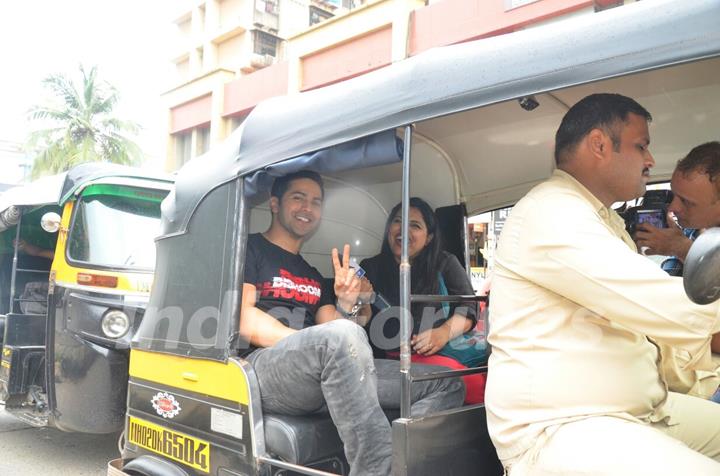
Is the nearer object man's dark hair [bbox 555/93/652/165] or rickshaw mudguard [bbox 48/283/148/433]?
man's dark hair [bbox 555/93/652/165]

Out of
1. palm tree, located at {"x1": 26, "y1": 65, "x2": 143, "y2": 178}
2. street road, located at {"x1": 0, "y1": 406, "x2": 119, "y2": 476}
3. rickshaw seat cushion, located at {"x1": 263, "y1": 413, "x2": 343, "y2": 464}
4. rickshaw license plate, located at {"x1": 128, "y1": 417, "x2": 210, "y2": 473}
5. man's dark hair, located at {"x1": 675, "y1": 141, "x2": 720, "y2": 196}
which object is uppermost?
palm tree, located at {"x1": 26, "y1": 65, "x2": 143, "y2": 178}

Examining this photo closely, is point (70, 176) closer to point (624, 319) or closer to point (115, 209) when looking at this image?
point (115, 209)

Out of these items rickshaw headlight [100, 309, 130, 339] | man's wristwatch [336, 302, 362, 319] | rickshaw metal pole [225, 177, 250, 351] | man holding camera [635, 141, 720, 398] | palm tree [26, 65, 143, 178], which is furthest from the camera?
palm tree [26, 65, 143, 178]

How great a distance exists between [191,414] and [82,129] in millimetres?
28971

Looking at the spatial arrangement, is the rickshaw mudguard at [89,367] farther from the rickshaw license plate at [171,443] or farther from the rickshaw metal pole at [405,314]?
the rickshaw metal pole at [405,314]

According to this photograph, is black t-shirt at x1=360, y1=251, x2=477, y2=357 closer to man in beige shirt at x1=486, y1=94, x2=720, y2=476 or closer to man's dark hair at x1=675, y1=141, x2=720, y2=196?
man's dark hair at x1=675, y1=141, x2=720, y2=196

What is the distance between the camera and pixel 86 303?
5.03 meters

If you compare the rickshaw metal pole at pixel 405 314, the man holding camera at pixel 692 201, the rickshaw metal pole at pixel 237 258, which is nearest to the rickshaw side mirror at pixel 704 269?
the rickshaw metal pole at pixel 405 314

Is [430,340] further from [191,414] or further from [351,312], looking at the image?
[191,414]

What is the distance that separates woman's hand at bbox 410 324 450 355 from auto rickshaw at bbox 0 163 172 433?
9.12ft

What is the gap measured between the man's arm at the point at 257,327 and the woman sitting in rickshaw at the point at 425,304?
775 mm

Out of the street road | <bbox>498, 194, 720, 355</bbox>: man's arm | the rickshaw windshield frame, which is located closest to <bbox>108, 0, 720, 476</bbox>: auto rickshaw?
<bbox>498, 194, 720, 355</bbox>: man's arm

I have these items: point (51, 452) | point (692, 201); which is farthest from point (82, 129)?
point (692, 201)

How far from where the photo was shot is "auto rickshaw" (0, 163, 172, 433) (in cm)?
497
